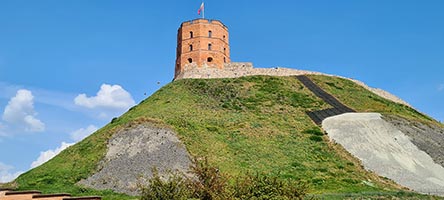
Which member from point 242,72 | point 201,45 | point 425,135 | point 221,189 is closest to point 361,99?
point 425,135

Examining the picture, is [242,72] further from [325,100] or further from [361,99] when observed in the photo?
[361,99]

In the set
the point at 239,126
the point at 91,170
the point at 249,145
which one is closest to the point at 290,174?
the point at 249,145

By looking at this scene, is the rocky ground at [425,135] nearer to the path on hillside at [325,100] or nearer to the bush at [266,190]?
the path on hillside at [325,100]

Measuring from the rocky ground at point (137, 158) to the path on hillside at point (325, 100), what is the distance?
18.8 meters

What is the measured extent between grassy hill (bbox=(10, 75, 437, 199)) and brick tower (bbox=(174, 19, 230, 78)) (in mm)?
4184

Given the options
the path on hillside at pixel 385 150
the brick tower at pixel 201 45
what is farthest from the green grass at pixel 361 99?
the brick tower at pixel 201 45

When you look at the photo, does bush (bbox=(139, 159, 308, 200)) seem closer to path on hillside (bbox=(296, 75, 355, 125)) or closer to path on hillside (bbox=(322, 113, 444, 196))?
path on hillside (bbox=(322, 113, 444, 196))

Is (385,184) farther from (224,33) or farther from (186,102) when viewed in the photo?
(224,33)

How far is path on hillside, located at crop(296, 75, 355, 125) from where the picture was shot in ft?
180

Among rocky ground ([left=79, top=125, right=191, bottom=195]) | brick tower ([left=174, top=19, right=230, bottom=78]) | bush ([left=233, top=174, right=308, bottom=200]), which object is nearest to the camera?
bush ([left=233, top=174, right=308, bottom=200])

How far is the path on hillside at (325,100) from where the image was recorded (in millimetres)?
55000

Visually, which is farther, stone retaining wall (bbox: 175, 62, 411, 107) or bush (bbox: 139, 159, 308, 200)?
stone retaining wall (bbox: 175, 62, 411, 107)

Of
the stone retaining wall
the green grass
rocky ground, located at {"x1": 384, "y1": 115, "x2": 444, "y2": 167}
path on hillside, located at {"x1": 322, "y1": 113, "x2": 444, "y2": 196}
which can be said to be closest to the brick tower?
the stone retaining wall

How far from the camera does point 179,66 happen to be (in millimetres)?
70625
